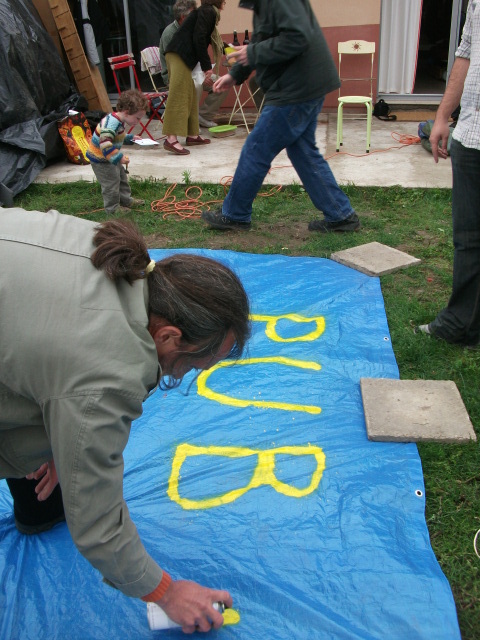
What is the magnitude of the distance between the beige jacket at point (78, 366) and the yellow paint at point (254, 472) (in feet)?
2.78

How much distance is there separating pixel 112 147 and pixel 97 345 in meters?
3.83

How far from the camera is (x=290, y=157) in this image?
416cm

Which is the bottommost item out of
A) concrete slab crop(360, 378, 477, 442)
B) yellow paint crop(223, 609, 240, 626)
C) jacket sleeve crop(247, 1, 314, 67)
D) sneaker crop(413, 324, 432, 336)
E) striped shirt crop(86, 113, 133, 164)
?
yellow paint crop(223, 609, 240, 626)

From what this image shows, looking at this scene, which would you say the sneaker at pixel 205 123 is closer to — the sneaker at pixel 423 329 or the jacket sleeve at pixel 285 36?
the jacket sleeve at pixel 285 36

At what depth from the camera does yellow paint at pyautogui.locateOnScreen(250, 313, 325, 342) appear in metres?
3.07

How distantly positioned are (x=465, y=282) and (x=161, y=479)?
5.40 ft

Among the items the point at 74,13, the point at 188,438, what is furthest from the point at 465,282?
the point at 74,13

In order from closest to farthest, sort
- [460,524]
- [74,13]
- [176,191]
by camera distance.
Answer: [460,524]
[176,191]
[74,13]

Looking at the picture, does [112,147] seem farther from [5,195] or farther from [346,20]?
[346,20]

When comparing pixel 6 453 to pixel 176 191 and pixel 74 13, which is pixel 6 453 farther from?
pixel 74 13

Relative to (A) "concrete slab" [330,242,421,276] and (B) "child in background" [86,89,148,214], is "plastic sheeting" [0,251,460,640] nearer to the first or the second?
(A) "concrete slab" [330,242,421,276]

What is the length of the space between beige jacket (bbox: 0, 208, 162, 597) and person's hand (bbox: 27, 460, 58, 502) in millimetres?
605

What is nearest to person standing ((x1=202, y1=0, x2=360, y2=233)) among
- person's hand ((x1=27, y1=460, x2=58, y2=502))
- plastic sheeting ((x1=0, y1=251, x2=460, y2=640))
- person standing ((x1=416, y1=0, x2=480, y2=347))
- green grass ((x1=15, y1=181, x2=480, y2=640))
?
green grass ((x1=15, y1=181, x2=480, y2=640))

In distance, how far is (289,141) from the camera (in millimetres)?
4004
